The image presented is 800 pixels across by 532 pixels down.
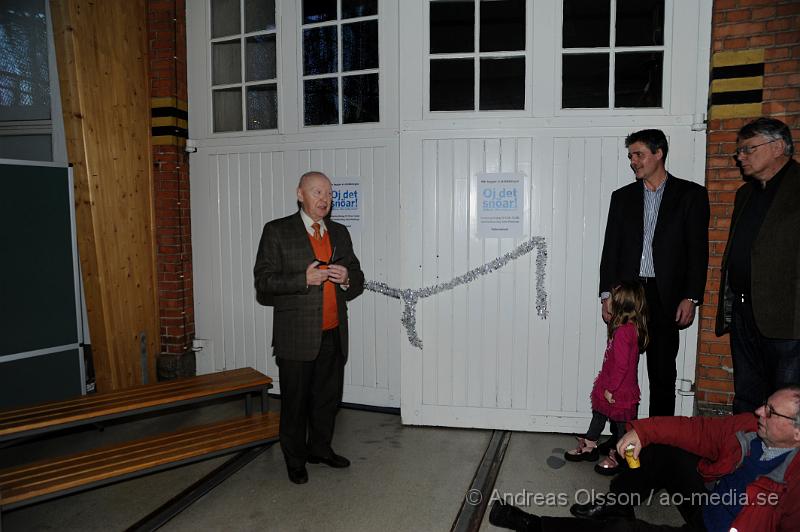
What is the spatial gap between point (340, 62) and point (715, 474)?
404cm

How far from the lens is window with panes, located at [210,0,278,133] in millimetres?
5160

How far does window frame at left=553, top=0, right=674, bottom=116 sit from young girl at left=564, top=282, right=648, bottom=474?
4.43 feet

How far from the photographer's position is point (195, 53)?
210 inches

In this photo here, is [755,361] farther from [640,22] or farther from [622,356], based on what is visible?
[640,22]

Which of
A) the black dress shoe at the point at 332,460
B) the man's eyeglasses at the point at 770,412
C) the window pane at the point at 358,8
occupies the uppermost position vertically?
the window pane at the point at 358,8

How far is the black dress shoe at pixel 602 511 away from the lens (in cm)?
290

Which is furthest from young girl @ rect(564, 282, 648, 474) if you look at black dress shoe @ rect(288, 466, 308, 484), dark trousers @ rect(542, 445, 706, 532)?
black dress shoe @ rect(288, 466, 308, 484)

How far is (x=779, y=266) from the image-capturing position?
10.3 feet

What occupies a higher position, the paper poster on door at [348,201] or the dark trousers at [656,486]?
the paper poster on door at [348,201]

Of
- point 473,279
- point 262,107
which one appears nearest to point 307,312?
point 473,279

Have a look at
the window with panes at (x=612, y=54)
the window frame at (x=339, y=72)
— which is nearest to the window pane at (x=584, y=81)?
the window with panes at (x=612, y=54)

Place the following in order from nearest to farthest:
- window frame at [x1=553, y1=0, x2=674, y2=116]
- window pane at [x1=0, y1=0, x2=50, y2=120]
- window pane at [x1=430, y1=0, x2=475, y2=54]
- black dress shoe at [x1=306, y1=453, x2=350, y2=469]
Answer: black dress shoe at [x1=306, y1=453, x2=350, y2=469] < window frame at [x1=553, y1=0, x2=674, y2=116] < window pane at [x1=430, y1=0, x2=475, y2=54] < window pane at [x1=0, y1=0, x2=50, y2=120]

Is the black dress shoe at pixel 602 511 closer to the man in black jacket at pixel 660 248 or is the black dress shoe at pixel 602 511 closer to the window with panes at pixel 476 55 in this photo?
the man in black jacket at pixel 660 248

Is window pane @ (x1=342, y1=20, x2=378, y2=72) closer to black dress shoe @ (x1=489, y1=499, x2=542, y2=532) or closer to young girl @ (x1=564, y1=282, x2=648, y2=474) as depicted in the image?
young girl @ (x1=564, y1=282, x2=648, y2=474)
